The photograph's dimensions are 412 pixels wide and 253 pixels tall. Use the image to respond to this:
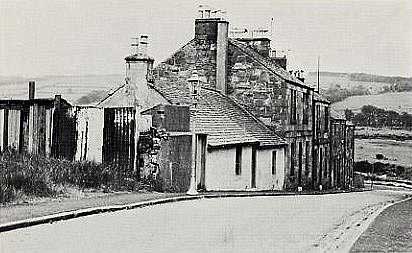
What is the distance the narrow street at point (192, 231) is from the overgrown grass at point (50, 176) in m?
2.38

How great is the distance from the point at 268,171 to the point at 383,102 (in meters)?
39.1

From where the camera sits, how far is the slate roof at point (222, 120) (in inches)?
A: 1160

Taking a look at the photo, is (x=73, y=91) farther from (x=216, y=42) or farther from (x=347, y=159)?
(x=347, y=159)

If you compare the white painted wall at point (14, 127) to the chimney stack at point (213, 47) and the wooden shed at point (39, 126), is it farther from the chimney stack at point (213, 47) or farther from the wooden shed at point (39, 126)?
the chimney stack at point (213, 47)

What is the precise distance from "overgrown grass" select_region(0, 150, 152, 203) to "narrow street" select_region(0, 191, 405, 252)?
93.8 inches

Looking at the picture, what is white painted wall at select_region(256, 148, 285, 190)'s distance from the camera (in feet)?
110

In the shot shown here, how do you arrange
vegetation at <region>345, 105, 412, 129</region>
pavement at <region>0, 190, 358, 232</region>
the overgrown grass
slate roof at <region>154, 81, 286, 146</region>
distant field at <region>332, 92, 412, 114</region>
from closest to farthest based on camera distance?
pavement at <region>0, 190, 358, 232</region> < the overgrown grass < slate roof at <region>154, 81, 286, 146</region> < vegetation at <region>345, 105, 412, 129</region> < distant field at <region>332, 92, 412, 114</region>

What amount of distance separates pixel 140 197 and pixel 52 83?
20.7 metres

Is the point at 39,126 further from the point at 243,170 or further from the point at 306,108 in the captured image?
the point at 306,108

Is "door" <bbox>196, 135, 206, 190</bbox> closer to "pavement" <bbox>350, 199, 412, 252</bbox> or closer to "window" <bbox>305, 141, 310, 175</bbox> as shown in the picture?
"pavement" <bbox>350, 199, 412, 252</bbox>

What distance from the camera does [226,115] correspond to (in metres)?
A: 33.1

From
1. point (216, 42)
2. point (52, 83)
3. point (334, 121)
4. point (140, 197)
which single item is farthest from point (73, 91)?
point (140, 197)

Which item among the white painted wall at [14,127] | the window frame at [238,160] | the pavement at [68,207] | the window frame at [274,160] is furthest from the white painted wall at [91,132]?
the window frame at [274,160]

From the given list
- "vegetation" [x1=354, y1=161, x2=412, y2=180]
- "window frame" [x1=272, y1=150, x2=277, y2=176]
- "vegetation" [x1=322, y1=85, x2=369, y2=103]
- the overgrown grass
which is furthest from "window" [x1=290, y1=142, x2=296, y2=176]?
"vegetation" [x1=322, y1=85, x2=369, y2=103]
